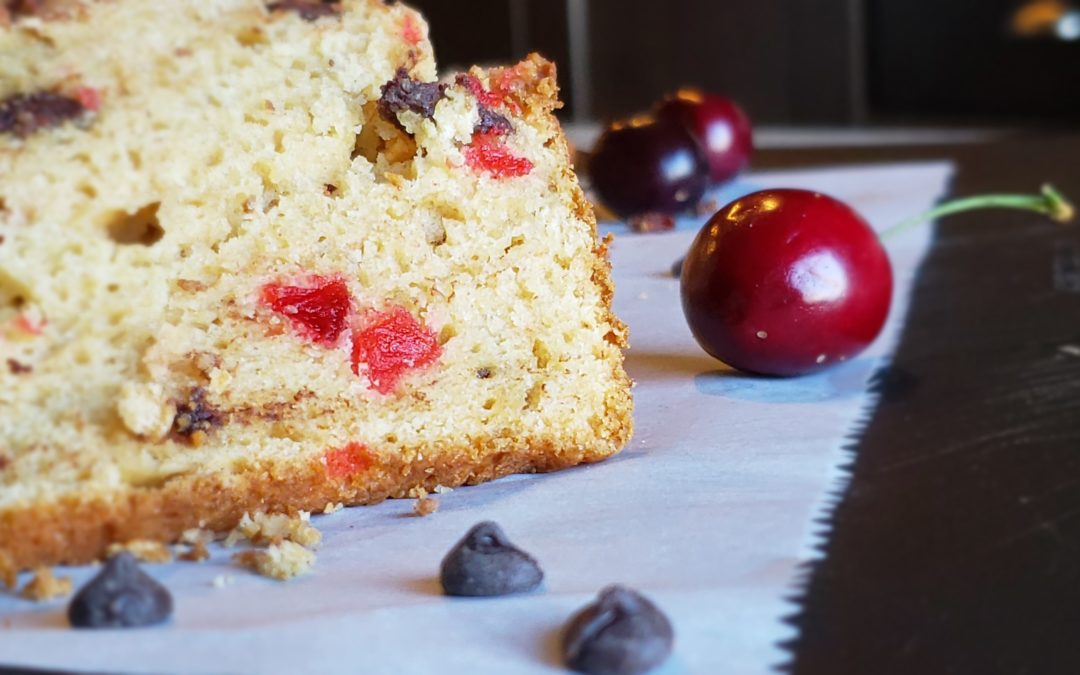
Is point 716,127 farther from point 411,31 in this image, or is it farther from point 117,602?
point 117,602

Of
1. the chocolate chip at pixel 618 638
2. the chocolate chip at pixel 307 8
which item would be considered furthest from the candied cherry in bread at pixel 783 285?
the chocolate chip at pixel 618 638

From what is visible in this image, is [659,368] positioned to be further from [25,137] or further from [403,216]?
[25,137]

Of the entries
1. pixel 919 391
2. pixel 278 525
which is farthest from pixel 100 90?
pixel 919 391

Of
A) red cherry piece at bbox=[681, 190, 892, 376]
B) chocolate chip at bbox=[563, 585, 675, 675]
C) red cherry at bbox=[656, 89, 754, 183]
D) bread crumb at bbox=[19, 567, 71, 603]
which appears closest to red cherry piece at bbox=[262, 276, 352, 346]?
bread crumb at bbox=[19, 567, 71, 603]

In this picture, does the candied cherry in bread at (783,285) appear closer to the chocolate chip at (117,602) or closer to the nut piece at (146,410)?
the nut piece at (146,410)

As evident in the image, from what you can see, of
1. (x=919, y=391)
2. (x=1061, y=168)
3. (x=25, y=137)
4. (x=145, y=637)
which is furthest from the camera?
(x=1061, y=168)

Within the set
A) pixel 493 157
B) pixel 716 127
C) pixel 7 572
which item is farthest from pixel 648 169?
pixel 7 572
